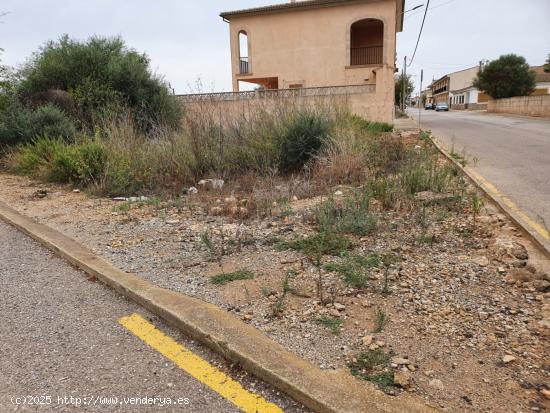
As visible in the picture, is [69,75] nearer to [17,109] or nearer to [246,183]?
[17,109]

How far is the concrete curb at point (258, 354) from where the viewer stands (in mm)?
1849

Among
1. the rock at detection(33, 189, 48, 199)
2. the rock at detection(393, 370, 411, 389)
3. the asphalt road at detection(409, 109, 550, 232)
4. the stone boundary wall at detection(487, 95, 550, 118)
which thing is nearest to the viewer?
the rock at detection(393, 370, 411, 389)

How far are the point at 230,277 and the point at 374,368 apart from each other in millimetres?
1418

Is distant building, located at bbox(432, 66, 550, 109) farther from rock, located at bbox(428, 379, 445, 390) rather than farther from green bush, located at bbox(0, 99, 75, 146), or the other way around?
rock, located at bbox(428, 379, 445, 390)

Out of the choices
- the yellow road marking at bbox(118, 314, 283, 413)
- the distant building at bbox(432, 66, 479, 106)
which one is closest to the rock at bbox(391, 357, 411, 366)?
the yellow road marking at bbox(118, 314, 283, 413)

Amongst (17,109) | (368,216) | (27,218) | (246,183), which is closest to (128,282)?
(368,216)

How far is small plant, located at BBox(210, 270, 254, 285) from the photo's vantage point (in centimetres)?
315

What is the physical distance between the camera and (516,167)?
7.89 m

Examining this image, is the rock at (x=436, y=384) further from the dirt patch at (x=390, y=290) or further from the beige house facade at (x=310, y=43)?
the beige house facade at (x=310, y=43)

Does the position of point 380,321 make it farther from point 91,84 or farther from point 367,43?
point 367,43

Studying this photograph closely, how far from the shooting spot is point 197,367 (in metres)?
2.22

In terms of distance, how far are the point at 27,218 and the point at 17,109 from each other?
19.9 feet

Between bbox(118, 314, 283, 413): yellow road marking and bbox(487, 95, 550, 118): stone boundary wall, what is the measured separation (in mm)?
29455

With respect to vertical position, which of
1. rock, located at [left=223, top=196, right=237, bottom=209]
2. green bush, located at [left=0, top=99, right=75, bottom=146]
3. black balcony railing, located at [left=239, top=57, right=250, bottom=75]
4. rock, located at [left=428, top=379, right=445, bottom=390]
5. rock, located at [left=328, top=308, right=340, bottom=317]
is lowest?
rock, located at [left=428, top=379, right=445, bottom=390]
